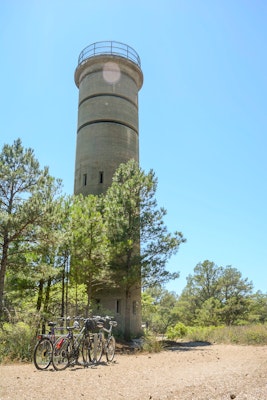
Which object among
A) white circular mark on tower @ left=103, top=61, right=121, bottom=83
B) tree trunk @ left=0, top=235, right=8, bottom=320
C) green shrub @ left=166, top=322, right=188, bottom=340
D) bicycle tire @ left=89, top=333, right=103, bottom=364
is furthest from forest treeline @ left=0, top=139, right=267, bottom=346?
white circular mark on tower @ left=103, top=61, right=121, bottom=83

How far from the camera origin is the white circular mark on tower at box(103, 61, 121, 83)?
25.8 meters

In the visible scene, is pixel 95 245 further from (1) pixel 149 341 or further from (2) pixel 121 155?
(2) pixel 121 155

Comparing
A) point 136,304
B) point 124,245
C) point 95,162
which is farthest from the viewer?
point 95,162

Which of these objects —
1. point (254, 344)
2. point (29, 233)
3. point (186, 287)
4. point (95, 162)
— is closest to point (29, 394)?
point (29, 233)

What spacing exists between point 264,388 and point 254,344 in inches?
442

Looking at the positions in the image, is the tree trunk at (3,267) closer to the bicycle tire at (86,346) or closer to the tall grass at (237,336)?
the bicycle tire at (86,346)

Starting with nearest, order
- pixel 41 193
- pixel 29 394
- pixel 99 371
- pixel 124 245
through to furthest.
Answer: pixel 29 394 → pixel 99 371 → pixel 41 193 → pixel 124 245

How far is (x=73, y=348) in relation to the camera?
8.85 metres

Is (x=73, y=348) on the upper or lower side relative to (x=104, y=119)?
lower

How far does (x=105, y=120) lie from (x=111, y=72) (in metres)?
4.10

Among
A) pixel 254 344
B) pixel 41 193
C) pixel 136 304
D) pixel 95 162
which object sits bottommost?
pixel 254 344

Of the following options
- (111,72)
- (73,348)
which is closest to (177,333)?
(73,348)

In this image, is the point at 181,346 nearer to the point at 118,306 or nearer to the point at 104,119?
the point at 118,306

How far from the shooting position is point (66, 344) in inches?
341
